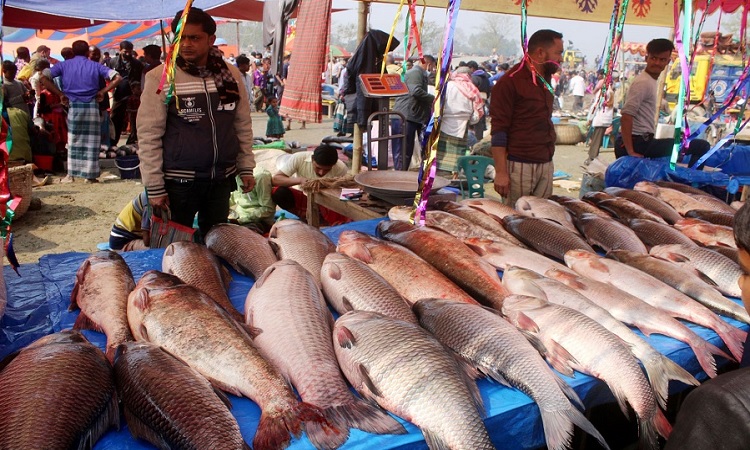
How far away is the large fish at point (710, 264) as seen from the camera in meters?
2.71

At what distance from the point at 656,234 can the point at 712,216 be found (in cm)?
74

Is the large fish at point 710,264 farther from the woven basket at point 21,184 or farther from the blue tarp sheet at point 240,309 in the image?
the woven basket at point 21,184

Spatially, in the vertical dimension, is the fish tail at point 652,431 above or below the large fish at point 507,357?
below

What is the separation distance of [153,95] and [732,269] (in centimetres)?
334

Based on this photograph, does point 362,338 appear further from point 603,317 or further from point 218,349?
point 603,317

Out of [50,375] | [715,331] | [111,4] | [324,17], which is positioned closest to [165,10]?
[111,4]

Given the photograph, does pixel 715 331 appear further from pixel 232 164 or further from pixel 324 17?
pixel 324 17

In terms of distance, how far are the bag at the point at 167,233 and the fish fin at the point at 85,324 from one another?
1.22 meters

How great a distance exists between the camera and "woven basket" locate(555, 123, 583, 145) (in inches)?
589

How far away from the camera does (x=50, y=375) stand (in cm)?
161

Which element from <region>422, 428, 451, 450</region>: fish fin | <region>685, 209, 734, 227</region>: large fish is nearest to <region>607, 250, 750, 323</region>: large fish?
<region>685, 209, 734, 227</region>: large fish

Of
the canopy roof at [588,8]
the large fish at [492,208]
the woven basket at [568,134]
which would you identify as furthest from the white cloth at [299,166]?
the woven basket at [568,134]

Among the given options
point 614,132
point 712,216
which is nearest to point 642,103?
point 712,216

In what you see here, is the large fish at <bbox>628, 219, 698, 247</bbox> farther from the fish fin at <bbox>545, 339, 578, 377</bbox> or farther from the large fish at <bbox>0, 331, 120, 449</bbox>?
the large fish at <bbox>0, 331, 120, 449</bbox>
